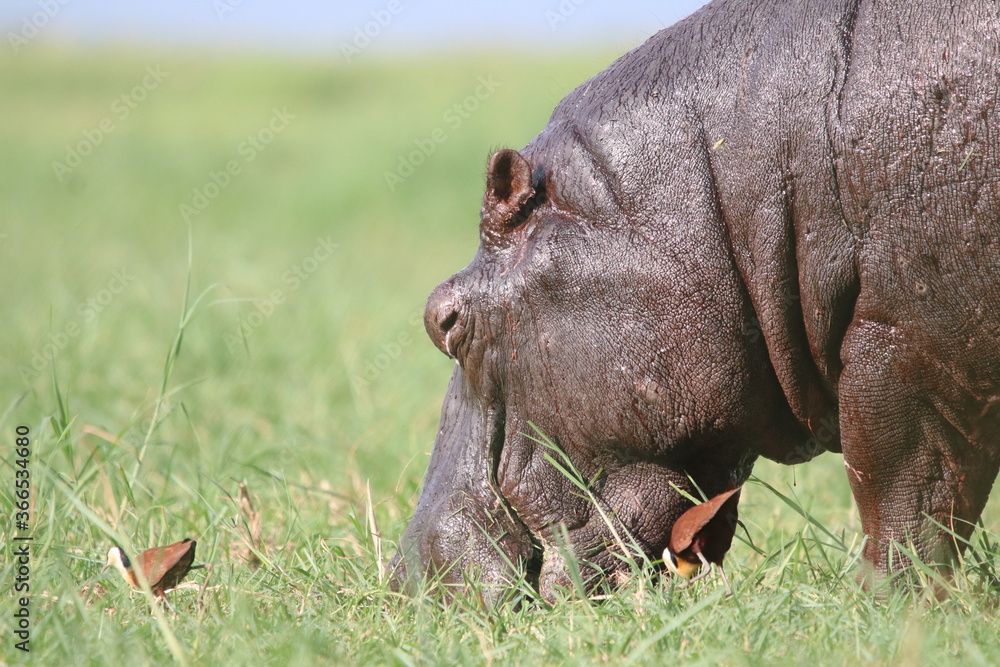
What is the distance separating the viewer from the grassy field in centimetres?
244

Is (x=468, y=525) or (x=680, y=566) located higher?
(x=468, y=525)

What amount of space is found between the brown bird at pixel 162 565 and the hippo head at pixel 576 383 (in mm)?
570

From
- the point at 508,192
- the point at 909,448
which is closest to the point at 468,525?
the point at 508,192

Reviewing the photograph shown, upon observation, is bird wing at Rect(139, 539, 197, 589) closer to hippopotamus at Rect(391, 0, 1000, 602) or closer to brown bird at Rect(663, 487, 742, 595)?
hippopotamus at Rect(391, 0, 1000, 602)

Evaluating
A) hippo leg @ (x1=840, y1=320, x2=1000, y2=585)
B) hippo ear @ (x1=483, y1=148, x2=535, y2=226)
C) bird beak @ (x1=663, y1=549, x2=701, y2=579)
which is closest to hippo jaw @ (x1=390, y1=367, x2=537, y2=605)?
bird beak @ (x1=663, y1=549, x2=701, y2=579)

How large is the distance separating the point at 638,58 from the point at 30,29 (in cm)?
722

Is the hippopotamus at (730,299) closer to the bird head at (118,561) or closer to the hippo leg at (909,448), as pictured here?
the hippo leg at (909,448)

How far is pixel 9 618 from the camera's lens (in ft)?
8.32

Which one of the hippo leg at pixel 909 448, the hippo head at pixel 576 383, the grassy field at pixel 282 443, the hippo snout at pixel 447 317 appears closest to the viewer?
the grassy field at pixel 282 443

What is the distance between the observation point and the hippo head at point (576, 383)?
2.75 metres

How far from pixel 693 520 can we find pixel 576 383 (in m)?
0.46

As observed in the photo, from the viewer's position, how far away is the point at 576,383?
112 inches

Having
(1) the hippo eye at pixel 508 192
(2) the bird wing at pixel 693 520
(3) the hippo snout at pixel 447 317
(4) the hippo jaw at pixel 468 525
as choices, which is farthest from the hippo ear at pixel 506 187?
(2) the bird wing at pixel 693 520

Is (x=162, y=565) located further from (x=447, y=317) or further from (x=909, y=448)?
(x=909, y=448)
